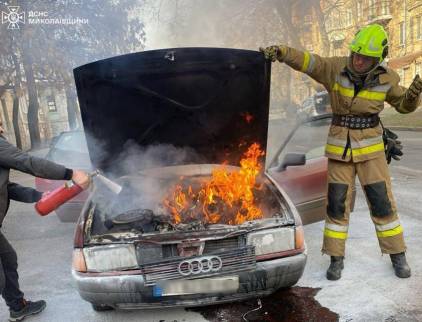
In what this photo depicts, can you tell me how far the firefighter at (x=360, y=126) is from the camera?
126 inches

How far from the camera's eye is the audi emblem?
2.63 metres

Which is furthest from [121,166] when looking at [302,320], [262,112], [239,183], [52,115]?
[52,115]

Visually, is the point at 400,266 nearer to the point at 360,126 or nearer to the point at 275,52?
the point at 360,126

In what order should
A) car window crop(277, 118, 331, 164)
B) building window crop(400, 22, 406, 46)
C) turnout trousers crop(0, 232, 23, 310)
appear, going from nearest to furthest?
1. turnout trousers crop(0, 232, 23, 310)
2. car window crop(277, 118, 331, 164)
3. building window crop(400, 22, 406, 46)

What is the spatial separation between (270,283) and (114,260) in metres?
1.09

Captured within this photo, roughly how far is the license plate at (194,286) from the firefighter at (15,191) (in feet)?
3.10

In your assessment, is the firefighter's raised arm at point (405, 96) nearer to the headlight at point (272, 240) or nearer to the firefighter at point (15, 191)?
the headlight at point (272, 240)

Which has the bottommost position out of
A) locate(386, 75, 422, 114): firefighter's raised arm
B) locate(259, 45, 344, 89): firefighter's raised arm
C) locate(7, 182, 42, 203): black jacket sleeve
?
locate(7, 182, 42, 203): black jacket sleeve

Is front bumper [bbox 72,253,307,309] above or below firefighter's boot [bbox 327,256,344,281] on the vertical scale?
above

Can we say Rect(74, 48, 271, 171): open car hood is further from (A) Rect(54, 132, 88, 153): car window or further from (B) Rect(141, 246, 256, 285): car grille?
(A) Rect(54, 132, 88, 153): car window

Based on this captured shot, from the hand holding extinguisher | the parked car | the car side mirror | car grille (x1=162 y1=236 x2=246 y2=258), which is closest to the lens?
car grille (x1=162 y1=236 x2=246 y2=258)

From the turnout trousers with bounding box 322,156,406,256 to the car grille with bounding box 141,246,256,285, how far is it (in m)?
1.14

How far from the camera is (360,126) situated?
3.35 metres

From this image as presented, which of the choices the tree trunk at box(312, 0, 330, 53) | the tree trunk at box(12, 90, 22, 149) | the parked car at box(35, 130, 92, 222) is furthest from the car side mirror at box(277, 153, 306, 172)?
the tree trunk at box(12, 90, 22, 149)
